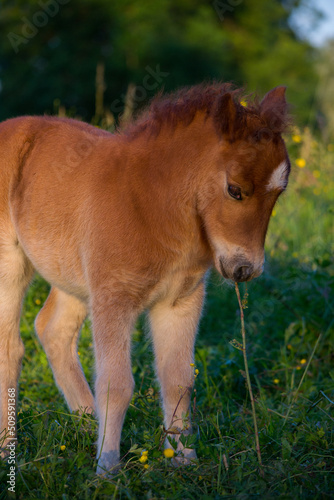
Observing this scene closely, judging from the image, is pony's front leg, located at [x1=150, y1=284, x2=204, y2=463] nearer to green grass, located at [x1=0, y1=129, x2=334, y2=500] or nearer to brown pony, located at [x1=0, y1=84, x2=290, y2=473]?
brown pony, located at [x1=0, y1=84, x2=290, y2=473]

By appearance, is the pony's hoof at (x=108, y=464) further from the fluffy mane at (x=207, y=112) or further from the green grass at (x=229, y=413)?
the fluffy mane at (x=207, y=112)

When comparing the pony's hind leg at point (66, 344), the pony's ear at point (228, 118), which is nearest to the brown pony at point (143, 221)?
the pony's ear at point (228, 118)

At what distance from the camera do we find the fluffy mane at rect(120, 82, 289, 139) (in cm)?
287

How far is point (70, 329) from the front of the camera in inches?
159

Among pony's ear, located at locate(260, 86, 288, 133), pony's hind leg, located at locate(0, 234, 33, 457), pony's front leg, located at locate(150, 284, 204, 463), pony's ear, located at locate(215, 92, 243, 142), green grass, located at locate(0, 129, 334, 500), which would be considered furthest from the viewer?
pony's hind leg, located at locate(0, 234, 33, 457)

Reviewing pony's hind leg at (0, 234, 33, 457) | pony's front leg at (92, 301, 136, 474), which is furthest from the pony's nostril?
pony's hind leg at (0, 234, 33, 457)

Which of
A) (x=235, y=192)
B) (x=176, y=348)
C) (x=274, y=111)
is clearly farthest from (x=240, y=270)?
(x=274, y=111)

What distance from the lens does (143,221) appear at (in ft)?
10.1

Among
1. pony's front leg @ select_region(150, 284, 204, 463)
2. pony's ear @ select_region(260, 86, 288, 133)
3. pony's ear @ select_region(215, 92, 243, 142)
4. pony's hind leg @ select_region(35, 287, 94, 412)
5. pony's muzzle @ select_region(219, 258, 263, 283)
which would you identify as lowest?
pony's hind leg @ select_region(35, 287, 94, 412)

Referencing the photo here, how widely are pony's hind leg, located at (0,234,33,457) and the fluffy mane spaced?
46.2 inches

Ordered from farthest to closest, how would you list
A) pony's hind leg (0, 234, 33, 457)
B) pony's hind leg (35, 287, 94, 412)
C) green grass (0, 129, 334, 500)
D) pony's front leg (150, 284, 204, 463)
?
pony's hind leg (35, 287, 94, 412)
pony's hind leg (0, 234, 33, 457)
pony's front leg (150, 284, 204, 463)
green grass (0, 129, 334, 500)

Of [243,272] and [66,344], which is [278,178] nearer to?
[243,272]

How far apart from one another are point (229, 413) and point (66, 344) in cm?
128

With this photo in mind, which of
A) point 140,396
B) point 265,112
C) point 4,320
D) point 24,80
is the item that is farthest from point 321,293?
point 24,80
